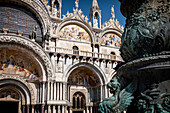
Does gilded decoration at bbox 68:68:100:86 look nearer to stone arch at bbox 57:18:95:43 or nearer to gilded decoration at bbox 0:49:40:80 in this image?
stone arch at bbox 57:18:95:43

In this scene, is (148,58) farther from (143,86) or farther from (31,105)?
(31,105)

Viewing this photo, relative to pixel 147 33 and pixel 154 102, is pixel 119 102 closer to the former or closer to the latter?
pixel 154 102

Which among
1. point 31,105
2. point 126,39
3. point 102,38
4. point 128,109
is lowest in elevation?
point 31,105

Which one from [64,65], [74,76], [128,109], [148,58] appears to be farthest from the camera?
[74,76]

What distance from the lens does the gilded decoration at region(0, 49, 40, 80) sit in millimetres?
14320

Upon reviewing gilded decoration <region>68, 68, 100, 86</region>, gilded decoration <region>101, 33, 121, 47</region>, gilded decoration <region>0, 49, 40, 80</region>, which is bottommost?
gilded decoration <region>68, 68, 100, 86</region>

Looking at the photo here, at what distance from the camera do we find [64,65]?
51.3 feet

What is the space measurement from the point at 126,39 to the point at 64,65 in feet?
39.8

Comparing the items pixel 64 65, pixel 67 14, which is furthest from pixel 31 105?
pixel 67 14

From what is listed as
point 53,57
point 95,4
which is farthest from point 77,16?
point 53,57

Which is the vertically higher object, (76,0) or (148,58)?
(76,0)

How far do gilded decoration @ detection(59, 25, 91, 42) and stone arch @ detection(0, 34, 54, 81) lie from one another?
121 inches

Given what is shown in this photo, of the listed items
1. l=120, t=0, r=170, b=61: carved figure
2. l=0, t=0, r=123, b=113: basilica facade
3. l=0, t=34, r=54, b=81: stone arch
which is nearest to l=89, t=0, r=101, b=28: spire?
l=0, t=0, r=123, b=113: basilica facade

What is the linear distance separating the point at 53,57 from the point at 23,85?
2.96 metres
